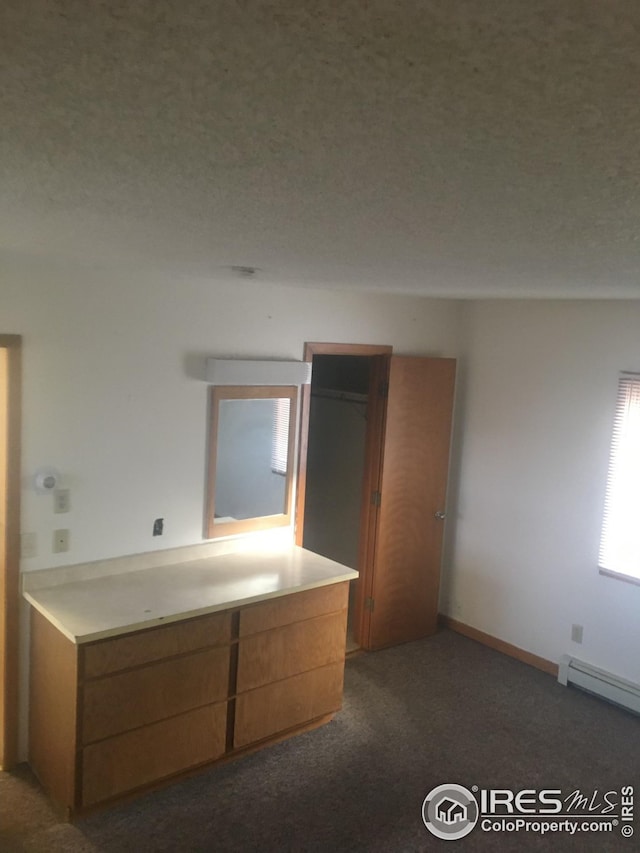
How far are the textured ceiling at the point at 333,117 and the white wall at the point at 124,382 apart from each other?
4.79 ft

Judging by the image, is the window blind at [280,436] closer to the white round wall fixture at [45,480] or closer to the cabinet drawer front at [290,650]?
the cabinet drawer front at [290,650]

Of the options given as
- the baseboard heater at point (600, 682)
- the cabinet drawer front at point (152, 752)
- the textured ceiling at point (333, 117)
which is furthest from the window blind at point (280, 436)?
the textured ceiling at point (333, 117)

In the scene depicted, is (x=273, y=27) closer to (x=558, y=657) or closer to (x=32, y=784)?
(x=32, y=784)

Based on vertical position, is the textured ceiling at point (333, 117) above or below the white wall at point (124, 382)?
above

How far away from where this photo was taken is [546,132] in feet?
2.50

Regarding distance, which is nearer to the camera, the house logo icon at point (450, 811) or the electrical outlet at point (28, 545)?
the house logo icon at point (450, 811)

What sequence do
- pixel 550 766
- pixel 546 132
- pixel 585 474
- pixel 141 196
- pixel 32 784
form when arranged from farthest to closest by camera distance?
1. pixel 585 474
2. pixel 550 766
3. pixel 32 784
4. pixel 141 196
5. pixel 546 132

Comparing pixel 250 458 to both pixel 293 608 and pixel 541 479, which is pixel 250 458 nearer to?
pixel 293 608

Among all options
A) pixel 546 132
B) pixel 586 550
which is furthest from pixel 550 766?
pixel 546 132

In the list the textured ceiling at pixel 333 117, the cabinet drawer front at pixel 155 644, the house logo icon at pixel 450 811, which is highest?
the textured ceiling at pixel 333 117

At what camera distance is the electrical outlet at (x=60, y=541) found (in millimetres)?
3102

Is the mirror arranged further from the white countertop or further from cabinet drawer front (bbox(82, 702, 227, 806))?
cabinet drawer front (bbox(82, 702, 227, 806))

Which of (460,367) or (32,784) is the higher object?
(460,367)

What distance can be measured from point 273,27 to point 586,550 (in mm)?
4078
